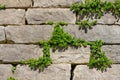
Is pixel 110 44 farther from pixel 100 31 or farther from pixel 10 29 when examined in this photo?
pixel 10 29

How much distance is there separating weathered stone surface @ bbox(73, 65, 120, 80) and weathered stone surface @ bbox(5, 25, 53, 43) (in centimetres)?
57

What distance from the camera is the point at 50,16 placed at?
4.74 metres

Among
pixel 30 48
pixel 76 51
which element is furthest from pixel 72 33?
pixel 30 48

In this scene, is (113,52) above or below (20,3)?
below

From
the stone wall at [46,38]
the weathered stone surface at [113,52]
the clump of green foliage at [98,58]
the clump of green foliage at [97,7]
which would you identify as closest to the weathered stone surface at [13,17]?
the stone wall at [46,38]

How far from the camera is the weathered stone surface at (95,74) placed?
14.9ft

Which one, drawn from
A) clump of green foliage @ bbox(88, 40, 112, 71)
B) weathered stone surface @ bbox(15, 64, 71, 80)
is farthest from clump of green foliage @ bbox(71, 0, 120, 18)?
weathered stone surface @ bbox(15, 64, 71, 80)

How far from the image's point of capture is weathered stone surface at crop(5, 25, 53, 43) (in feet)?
15.4

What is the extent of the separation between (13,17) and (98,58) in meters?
1.16

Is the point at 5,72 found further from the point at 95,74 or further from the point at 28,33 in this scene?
the point at 95,74

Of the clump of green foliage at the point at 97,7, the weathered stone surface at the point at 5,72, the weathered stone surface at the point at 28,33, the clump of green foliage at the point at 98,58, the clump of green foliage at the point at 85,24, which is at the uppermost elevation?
the clump of green foliage at the point at 97,7

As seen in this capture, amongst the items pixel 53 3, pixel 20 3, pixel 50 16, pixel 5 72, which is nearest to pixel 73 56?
pixel 50 16

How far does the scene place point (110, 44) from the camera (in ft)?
15.1

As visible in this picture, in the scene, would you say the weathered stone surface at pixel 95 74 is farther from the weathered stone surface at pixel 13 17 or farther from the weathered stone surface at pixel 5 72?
the weathered stone surface at pixel 13 17
